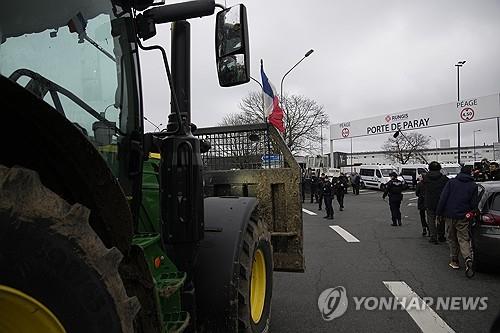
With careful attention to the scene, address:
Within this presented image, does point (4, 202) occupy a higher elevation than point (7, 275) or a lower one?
higher

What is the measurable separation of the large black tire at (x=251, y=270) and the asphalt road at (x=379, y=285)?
2.76ft

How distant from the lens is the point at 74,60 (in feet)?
6.71

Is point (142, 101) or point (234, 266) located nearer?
point (142, 101)

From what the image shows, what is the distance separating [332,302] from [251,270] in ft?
8.83

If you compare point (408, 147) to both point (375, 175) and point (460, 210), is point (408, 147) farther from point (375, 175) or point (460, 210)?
point (460, 210)

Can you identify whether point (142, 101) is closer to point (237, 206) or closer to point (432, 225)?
point (237, 206)

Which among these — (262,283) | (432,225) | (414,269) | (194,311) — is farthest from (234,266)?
(432,225)

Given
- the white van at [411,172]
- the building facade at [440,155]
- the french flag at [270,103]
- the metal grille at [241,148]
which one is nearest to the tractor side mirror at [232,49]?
the metal grille at [241,148]

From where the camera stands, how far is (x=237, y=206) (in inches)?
140

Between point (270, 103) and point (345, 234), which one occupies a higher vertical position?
point (270, 103)

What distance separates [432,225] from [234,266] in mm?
8184

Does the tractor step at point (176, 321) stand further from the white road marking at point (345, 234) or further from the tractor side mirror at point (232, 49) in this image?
the white road marking at point (345, 234)

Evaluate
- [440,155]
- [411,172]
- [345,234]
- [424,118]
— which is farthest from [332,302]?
[440,155]

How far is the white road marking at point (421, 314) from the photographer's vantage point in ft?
14.5
